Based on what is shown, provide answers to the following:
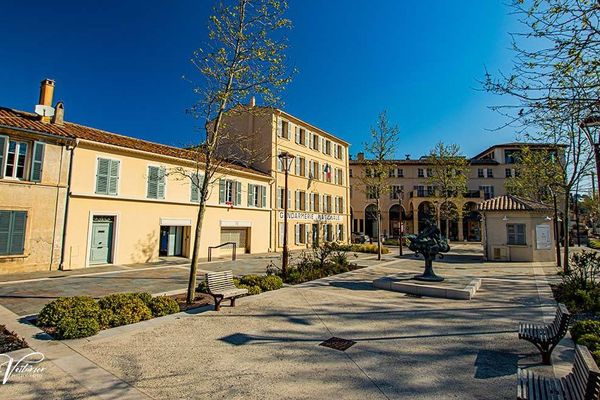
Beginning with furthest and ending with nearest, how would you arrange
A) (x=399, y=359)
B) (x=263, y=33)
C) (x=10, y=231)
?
(x=10, y=231)
(x=263, y=33)
(x=399, y=359)

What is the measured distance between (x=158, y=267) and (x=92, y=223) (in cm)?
363

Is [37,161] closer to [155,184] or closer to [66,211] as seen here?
[66,211]

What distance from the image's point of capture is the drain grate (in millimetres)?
5594

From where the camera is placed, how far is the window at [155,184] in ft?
56.5

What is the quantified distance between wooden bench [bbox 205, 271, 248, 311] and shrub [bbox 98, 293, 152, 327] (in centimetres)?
145

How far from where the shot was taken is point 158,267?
50.5 ft

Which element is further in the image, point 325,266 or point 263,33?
point 325,266

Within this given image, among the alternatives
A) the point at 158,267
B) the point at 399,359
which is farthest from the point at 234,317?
the point at 158,267

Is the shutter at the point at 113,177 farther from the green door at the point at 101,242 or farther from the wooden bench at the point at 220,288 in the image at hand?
the wooden bench at the point at 220,288

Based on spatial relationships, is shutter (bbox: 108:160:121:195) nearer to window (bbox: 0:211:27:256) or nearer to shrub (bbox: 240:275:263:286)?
window (bbox: 0:211:27:256)

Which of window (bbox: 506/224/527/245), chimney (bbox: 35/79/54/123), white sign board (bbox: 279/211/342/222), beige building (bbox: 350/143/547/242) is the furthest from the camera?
beige building (bbox: 350/143/547/242)

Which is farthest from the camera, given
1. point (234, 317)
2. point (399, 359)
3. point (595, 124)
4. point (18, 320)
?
point (234, 317)

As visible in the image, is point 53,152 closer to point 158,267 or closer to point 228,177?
point 158,267
